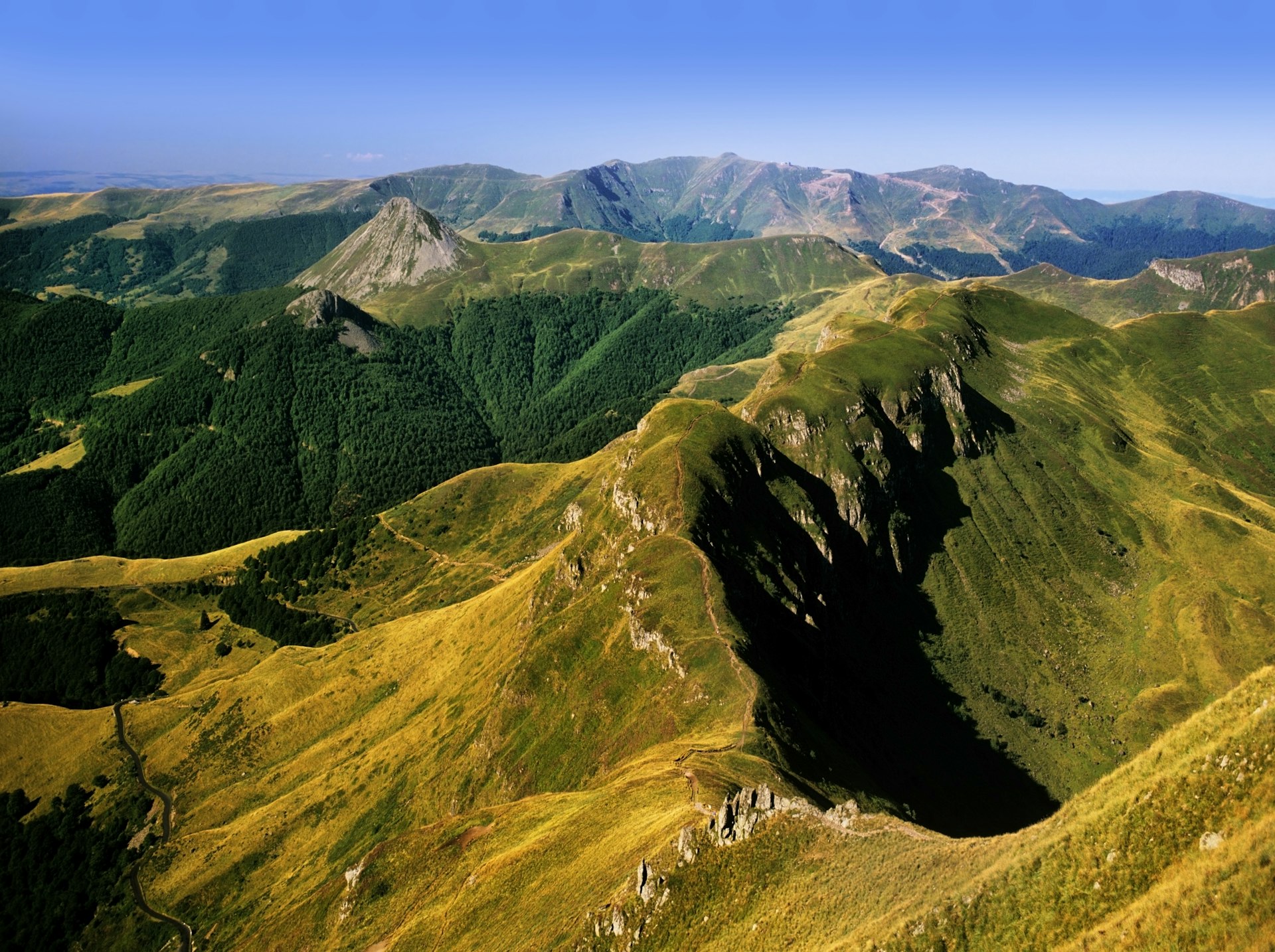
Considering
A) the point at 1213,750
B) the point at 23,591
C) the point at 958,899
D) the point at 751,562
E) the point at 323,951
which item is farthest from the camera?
the point at 23,591

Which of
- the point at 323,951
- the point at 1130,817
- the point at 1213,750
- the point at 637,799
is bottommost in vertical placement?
the point at 323,951

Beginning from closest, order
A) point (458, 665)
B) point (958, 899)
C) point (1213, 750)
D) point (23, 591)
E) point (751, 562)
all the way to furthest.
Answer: point (1213, 750)
point (958, 899)
point (751, 562)
point (458, 665)
point (23, 591)

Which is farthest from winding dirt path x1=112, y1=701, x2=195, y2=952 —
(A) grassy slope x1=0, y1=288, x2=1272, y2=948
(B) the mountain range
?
(A) grassy slope x1=0, y1=288, x2=1272, y2=948

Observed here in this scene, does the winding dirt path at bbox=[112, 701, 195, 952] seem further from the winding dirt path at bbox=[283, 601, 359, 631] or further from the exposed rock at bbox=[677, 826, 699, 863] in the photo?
the exposed rock at bbox=[677, 826, 699, 863]

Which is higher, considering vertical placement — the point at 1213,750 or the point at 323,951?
the point at 1213,750

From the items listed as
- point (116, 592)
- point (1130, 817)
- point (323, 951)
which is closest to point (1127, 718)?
point (1130, 817)

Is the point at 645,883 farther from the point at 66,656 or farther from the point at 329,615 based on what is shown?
the point at 66,656

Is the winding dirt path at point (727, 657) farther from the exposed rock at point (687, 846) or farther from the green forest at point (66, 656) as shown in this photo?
the green forest at point (66, 656)

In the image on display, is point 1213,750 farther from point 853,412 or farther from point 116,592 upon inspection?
point 116,592

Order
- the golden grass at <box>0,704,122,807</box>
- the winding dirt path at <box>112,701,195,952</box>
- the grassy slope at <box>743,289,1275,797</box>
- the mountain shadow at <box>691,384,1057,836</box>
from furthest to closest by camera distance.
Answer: the grassy slope at <box>743,289,1275,797</box> < the golden grass at <box>0,704,122,807</box> < the winding dirt path at <box>112,701,195,952</box> < the mountain shadow at <box>691,384,1057,836</box>
